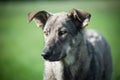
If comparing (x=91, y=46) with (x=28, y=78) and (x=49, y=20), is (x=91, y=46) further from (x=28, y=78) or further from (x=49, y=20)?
(x=28, y=78)

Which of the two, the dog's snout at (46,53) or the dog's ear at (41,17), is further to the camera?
the dog's ear at (41,17)

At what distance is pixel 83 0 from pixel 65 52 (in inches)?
19.9

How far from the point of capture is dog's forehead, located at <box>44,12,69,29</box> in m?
1.41

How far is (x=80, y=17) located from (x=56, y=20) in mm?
70

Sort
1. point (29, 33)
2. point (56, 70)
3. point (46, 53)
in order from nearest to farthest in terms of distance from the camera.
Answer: point (46, 53), point (56, 70), point (29, 33)

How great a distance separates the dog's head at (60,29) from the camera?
4.43 ft

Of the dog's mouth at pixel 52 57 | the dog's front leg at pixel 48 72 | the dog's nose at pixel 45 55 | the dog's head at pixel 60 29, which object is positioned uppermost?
the dog's head at pixel 60 29

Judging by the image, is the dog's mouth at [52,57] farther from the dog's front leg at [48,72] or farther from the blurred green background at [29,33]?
the blurred green background at [29,33]

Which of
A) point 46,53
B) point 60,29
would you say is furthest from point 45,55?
point 60,29

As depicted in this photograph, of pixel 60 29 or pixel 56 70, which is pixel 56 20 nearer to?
pixel 60 29

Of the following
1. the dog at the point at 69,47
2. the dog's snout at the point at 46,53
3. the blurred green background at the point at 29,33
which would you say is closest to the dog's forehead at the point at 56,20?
the dog at the point at 69,47

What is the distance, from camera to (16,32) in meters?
1.93

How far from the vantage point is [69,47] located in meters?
1.40

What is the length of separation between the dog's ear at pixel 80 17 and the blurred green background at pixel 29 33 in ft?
1.32
